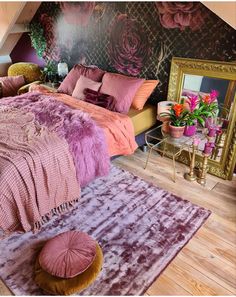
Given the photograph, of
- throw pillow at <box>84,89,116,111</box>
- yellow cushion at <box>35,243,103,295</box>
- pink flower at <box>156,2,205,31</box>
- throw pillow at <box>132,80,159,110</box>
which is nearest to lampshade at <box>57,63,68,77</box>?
throw pillow at <box>84,89,116,111</box>

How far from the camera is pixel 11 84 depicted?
13.8 ft

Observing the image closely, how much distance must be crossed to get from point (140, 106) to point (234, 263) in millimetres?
1902

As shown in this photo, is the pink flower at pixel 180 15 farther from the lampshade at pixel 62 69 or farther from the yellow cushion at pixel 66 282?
the yellow cushion at pixel 66 282

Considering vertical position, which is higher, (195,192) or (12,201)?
(12,201)

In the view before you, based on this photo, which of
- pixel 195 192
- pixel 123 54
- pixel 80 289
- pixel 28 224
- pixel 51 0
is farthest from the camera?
pixel 51 0

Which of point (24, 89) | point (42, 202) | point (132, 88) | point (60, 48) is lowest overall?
point (42, 202)

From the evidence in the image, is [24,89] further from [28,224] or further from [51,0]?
[28,224]

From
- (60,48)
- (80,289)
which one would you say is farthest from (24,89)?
(80,289)

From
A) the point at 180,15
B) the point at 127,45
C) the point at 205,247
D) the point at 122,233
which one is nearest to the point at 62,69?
the point at 127,45

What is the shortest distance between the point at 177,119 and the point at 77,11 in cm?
221

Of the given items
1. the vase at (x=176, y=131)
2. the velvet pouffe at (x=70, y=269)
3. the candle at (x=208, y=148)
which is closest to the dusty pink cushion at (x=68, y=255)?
the velvet pouffe at (x=70, y=269)

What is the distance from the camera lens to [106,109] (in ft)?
9.91

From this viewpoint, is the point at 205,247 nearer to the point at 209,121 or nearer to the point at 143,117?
the point at 209,121

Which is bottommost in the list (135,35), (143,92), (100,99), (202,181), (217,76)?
(202,181)
